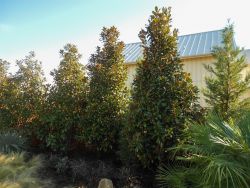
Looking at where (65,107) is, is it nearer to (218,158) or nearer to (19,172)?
(19,172)

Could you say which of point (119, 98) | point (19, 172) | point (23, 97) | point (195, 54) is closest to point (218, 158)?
point (119, 98)

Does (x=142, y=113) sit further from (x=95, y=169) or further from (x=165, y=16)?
(x=165, y=16)

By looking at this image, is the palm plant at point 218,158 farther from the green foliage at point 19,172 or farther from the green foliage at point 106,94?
the green foliage at point 19,172

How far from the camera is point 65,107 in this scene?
7.63 m

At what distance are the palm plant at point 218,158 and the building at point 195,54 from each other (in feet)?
20.4

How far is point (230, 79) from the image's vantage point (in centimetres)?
722

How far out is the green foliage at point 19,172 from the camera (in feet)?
18.8

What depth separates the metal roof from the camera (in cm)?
1265

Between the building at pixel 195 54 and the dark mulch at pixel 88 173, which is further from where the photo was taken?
the building at pixel 195 54

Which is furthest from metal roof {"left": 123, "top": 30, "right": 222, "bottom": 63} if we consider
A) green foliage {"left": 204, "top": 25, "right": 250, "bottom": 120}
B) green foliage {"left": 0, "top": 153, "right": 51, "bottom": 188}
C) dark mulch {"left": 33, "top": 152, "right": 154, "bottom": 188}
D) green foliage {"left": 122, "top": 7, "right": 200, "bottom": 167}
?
green foliage {"left": 0, "top": 153, "right": 51, "bottom": 188}

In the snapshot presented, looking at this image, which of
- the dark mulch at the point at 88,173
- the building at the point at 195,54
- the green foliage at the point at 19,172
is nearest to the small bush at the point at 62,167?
the dark mulch at the point at 88,173

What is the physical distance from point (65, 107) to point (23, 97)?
140 cm

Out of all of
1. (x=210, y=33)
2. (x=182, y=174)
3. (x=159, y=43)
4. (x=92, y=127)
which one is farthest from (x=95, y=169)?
(x=210, y=33)

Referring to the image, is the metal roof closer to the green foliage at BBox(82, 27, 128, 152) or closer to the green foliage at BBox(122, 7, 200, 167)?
the green foliage at BBox(82, 27, 128, 152)
